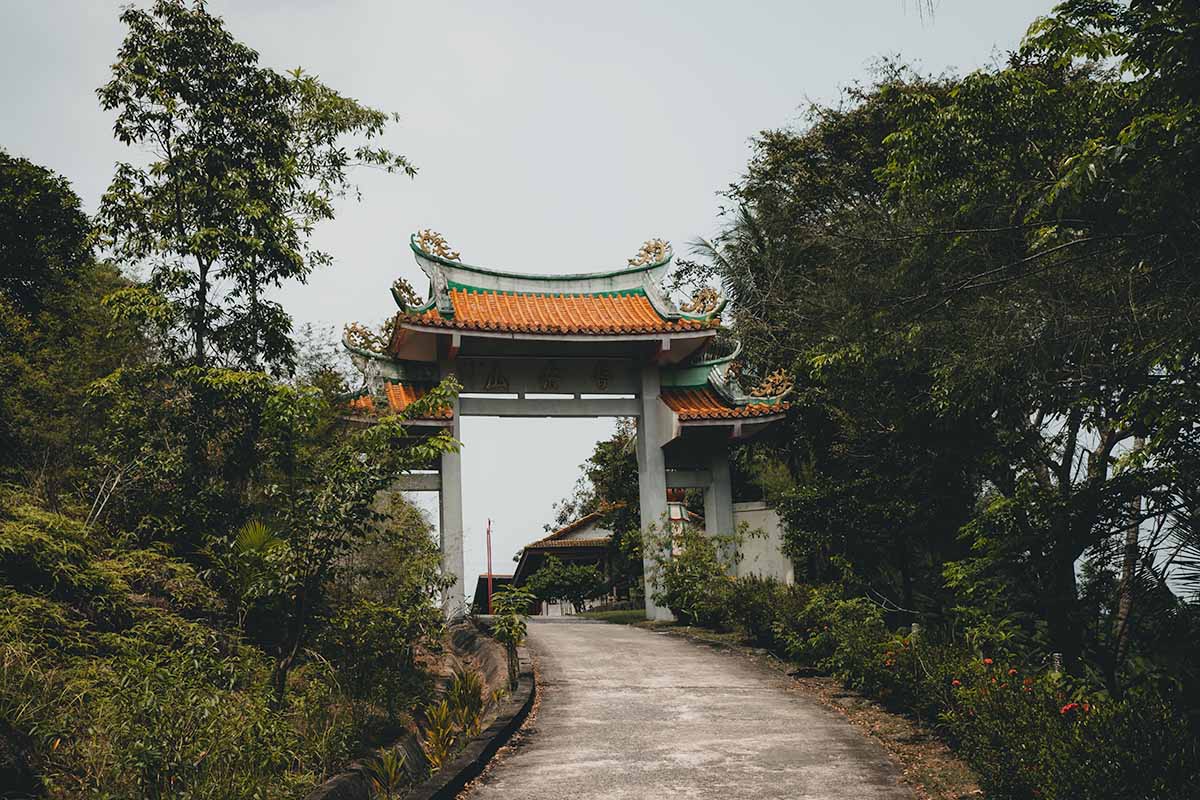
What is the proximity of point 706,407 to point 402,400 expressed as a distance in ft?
18.0

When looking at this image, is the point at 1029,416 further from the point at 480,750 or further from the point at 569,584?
the point at 569,584

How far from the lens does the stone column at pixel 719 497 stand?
1845 cm

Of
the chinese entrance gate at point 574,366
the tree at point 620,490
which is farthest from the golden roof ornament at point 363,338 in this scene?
the tree at point 620,490

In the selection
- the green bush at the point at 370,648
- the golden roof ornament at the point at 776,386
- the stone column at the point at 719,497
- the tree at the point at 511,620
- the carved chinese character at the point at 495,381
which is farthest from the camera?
the stone column at the point at 719,497

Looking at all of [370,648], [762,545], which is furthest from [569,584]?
[370,648]

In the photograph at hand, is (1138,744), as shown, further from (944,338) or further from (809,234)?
(809,234)

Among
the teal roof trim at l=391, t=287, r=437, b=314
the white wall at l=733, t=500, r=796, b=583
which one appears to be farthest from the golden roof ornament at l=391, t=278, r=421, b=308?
the white wall at l=733, t=500, r=796, b=583

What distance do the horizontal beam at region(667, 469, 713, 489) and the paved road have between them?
19.4ft

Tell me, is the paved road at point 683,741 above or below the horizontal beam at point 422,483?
below

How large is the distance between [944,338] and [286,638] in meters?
6.36

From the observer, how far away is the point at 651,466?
18.1m

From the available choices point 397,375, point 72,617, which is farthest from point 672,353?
point 72,617

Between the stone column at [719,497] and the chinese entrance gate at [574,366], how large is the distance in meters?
0.02

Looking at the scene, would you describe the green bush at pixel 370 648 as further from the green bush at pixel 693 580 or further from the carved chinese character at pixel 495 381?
the carved chinese character at pixel 495 381
